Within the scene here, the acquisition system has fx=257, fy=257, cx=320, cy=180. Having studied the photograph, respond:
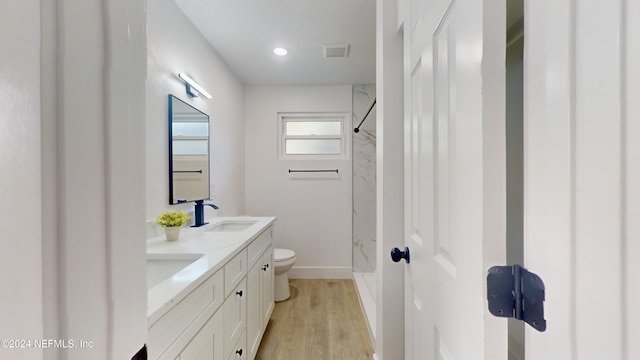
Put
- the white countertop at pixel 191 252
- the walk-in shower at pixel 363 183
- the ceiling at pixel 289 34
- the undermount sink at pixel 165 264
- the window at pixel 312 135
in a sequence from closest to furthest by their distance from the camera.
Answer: the white countertop at pixel 191 252 < the undermount sink at pixel 165 264 < the ceiling at pixel 289 34 < the walk-in shower at pixel 363 183 < the window at pixel 312 135

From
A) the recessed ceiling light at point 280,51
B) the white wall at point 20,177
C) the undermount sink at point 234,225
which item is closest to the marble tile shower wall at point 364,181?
the recessed ceiling light at point 280,51

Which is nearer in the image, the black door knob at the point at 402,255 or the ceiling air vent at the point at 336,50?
the black door knob at the point at 402,255

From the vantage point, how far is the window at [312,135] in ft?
11.0

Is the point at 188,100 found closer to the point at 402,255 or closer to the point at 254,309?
the point at 254,309

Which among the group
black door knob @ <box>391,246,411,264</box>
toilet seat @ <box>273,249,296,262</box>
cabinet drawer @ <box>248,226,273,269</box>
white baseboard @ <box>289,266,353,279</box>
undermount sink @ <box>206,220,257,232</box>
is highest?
black door knob @ <box>391,246,411,264</box>

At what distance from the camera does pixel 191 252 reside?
1250 mm

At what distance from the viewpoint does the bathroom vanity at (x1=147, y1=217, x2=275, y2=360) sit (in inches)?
31.9

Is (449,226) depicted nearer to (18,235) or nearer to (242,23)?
(18,235)

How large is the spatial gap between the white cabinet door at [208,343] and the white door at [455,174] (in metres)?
0.81

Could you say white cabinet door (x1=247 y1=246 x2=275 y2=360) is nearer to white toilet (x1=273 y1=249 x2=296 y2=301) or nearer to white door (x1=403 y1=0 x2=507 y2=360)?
white toilet (x1=273 y1=249 x2=296 y2=301)

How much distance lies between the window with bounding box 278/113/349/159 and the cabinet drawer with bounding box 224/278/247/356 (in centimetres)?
208

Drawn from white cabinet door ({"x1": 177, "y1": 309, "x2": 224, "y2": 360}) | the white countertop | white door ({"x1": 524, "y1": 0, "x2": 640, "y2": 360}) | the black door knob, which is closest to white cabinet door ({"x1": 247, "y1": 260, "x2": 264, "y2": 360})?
the white countertop

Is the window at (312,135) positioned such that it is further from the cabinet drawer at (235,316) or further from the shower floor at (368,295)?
the cabinet drawer at (235,316)

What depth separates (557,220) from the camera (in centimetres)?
37
